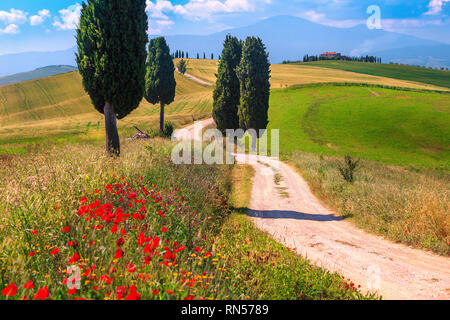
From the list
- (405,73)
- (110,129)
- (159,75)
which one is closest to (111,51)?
(110,129)

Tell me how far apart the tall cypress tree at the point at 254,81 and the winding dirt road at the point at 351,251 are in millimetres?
21750

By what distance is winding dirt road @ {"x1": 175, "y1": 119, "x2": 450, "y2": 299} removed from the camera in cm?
614

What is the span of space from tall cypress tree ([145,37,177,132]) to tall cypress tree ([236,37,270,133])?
10936 mm

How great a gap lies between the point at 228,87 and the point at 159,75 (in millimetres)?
9992

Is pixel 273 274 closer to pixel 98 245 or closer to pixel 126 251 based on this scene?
pixel 126 251

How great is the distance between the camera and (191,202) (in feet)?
32.5

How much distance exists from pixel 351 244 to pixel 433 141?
40.1m

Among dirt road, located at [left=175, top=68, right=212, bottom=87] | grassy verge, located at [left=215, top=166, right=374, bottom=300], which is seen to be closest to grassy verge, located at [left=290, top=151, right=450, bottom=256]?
grassy verge, located at [left=215, top=166, right=374, bottom=300]

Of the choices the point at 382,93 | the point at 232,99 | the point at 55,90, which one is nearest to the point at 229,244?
the point at 232,99

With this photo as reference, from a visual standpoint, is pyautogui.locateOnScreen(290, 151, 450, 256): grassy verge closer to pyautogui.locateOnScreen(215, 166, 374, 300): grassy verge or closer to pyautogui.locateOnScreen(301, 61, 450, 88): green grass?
pyautogui.locateOnScreen(215, 166, 374, 300): grassy verge

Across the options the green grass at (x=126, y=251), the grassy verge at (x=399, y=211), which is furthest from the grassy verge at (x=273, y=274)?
the grassy verge at (x=399, y=211)

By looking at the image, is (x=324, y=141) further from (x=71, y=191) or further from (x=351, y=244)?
(x=71, y=191)

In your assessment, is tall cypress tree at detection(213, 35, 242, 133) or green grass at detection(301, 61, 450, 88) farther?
green grass at detection(301, 61, 450, 88)
